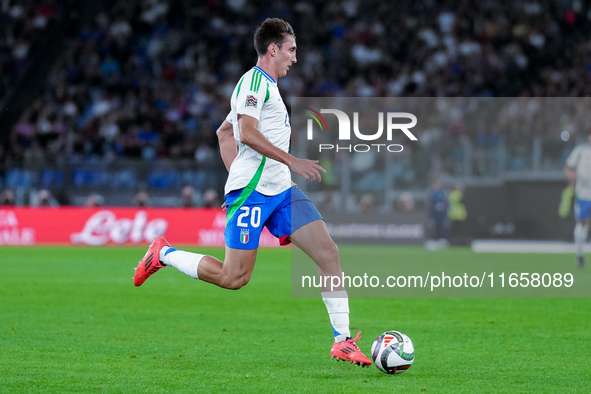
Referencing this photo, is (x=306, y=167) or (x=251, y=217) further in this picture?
(x=251, y=217)

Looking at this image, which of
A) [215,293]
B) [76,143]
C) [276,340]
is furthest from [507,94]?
[276,340]

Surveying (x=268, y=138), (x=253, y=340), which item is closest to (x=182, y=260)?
(x=268, y=138)

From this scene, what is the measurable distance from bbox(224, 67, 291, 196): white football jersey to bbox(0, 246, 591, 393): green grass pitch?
125 cm

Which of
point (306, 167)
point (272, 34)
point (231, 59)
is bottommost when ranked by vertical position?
point (306, 167)

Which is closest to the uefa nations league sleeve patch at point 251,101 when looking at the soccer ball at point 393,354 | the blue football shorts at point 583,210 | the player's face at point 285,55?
the player's face at point 285,55

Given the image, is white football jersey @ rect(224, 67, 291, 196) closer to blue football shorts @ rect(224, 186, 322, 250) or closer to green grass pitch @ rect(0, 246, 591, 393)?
blue football shorts @ rect(224, 186, 322, 250)

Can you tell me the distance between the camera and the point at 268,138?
5766 mm

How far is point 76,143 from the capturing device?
21.9m

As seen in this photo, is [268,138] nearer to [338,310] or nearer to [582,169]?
[338,310]

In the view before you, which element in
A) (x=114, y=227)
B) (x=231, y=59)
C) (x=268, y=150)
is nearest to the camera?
(x=268, y=150)

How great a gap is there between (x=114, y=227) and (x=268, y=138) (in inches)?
553

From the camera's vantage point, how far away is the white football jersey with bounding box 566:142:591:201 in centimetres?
1435

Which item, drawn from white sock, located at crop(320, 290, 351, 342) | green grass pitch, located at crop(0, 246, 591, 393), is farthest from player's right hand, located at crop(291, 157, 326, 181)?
green grass pitch, located at crop(0, 246, 591, 393)

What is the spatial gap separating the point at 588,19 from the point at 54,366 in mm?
23413
